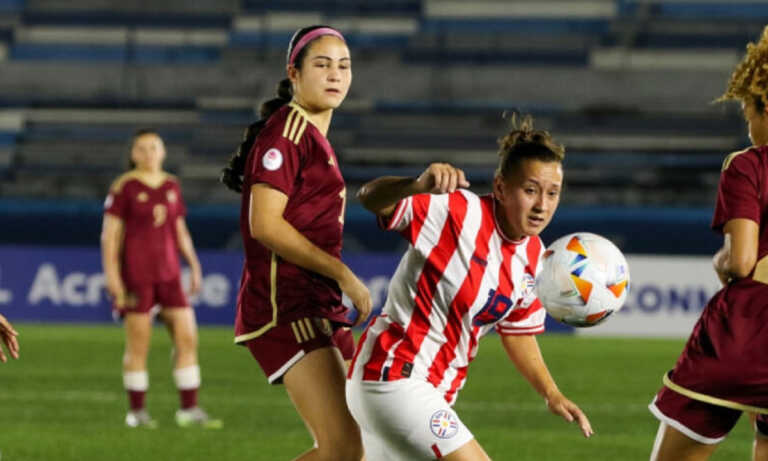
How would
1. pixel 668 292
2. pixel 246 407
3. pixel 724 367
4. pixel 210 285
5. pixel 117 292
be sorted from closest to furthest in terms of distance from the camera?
pixel 724 367, pixel 117 292, pixel 246 407, pixel 668 292, pixel 210 285

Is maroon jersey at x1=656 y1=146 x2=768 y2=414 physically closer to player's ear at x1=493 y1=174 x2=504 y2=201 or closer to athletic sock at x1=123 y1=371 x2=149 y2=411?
player's ear at x1=493 y1=174 x2=504 y2=201

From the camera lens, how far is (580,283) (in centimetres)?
414

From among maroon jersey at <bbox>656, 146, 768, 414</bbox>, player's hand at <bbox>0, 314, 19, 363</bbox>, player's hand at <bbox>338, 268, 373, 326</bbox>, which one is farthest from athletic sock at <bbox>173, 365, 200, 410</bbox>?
maroon jersey at <bbox>656, 146, 768, 414</bbox>

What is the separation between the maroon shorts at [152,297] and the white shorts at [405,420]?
15.4ft

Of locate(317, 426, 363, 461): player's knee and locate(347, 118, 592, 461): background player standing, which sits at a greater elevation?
locate(347, 118, 592, 461): background player standing

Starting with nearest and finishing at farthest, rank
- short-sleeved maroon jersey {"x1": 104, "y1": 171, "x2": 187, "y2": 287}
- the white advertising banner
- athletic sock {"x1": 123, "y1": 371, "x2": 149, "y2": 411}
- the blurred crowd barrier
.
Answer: athletic sock {"x1": 123, "y1": 371, "x2": 149, "y2": 411}
short-sleeved maroon jersey {"x1": 104, "y1": 171, "x2": 187, "y2": 287}
the white advertising banner
the blurred crowd barrier

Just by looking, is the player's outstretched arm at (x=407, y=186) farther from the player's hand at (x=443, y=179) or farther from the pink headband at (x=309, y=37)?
the pink headband at (x=309, y=37)

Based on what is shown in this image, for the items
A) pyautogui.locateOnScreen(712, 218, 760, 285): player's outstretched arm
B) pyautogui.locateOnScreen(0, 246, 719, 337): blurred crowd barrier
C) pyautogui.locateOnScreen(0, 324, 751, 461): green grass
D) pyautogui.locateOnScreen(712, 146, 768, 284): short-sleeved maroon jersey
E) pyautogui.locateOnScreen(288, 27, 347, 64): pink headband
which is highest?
pyautogui.locateOnScreen(288, 27, 347, 64): pink headband

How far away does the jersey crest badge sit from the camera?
4.13 m

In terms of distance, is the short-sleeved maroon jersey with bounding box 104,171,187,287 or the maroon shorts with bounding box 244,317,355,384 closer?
the maroon shorts with bounding box 244,317,355,384

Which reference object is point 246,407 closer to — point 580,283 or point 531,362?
point 531,362

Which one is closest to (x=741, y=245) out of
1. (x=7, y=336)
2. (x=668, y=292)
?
(x=7, y=336)

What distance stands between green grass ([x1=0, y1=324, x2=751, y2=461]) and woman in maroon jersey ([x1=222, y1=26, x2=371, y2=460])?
2.98 meters

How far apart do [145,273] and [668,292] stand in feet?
30.0
